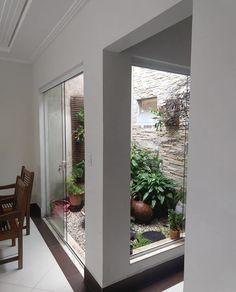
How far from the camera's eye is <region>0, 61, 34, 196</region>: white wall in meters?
3.51

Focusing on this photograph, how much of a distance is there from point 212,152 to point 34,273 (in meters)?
2.08

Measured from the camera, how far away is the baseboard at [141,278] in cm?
188

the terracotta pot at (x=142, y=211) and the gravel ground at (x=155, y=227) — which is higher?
the terracotta pot at (x=142, y=211)

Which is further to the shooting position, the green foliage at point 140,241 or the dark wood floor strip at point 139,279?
the green foliage at point 140,241

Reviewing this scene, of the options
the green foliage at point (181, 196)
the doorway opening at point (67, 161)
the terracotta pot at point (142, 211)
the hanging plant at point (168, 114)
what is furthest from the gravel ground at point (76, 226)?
the hanging plant at point (168, 114)

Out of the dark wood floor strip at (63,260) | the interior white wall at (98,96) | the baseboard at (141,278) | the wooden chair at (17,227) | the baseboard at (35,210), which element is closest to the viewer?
the interior white wall at (98,96)

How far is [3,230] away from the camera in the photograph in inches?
87.7

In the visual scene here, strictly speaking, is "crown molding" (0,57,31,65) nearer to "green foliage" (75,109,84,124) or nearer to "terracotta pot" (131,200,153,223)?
"green foliage" (75,109,84,124)

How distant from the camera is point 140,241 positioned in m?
2.32

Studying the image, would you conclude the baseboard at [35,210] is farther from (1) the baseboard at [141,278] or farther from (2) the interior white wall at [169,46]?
(2) the interior white wall at [169,46]

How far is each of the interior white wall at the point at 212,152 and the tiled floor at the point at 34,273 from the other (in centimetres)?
147

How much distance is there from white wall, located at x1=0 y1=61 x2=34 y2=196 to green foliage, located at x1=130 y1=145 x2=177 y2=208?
2051 mm

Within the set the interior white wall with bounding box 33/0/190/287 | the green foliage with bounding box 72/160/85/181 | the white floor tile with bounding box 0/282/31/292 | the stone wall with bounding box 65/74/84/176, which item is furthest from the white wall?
the white floor tile with bounding box 0/282/31/292

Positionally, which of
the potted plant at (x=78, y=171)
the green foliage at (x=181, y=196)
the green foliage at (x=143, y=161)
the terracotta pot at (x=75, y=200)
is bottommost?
the terracotta pot at (x=75, y=200)
